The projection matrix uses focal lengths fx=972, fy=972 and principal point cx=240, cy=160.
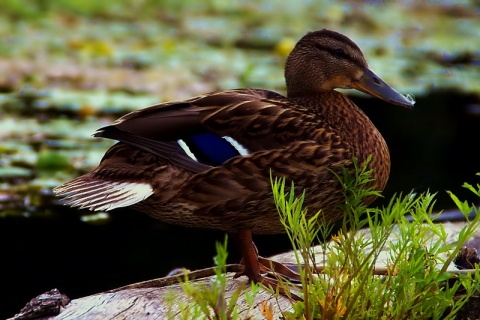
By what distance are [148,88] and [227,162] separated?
3.95 metres

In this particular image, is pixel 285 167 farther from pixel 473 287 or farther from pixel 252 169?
pixel 473 287

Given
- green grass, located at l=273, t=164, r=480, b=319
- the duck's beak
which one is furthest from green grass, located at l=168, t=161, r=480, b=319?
the duck's beak

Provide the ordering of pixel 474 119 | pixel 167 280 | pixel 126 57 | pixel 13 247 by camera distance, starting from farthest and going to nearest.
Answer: pixel 126 57, pixel 474 119, pixel 13 247, pixel 167 280

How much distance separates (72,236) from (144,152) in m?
1.39

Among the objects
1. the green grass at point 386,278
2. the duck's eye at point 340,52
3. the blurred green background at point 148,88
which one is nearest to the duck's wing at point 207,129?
the duck's eye at point 340,52

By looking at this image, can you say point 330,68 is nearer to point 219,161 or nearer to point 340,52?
point 340,52

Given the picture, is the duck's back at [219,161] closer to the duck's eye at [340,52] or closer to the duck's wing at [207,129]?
the duck's wing at [207,129]

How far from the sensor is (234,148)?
3.79 metres

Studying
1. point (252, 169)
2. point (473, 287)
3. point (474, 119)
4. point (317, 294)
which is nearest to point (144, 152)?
point (252, 169)

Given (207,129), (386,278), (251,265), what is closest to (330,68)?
(207,129)

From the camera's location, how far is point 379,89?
4.19 meters

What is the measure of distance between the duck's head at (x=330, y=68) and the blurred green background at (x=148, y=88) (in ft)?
3.89

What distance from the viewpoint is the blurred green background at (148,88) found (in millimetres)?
4906

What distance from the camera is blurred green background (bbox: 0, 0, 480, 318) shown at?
16.1 ft
